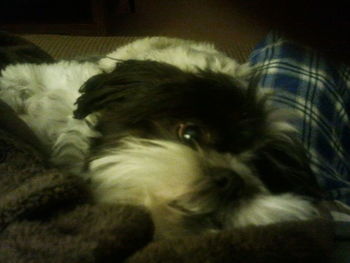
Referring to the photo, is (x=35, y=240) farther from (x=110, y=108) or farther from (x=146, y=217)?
(x=110, y=108)

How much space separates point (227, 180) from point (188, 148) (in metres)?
0.10

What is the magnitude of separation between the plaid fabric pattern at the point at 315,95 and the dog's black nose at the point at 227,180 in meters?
0.58

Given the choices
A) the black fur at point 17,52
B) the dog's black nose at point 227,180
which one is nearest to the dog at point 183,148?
the dog's black nose at point 227,180

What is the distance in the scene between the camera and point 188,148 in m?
0.78

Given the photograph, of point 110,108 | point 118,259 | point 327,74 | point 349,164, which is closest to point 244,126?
point 110,108

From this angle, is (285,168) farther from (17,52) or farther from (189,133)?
(17,52)

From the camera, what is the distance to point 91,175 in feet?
2.56

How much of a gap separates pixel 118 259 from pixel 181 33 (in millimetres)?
2684

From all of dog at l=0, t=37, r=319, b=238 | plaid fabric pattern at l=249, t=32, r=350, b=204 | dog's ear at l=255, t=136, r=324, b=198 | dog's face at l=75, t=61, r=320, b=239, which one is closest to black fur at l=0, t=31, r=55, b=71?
dog at l=0, t=37, r=319, b=238

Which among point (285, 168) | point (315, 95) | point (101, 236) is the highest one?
point (101, 236)

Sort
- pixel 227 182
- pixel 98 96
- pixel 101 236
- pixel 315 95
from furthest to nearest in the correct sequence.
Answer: pixel 315 95, pixel 98 96, pixel 227 182, pixel 101 236

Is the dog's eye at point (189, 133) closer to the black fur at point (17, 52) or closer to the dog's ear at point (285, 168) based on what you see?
the dog's ear at point (285, 168)

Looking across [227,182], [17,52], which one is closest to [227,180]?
[227,182]

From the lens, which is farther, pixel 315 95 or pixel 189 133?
pixel 315 95
